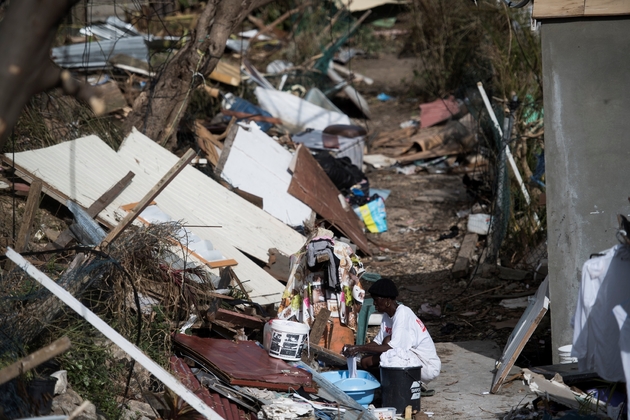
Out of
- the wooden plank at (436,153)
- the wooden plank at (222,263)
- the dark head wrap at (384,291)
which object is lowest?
the wooden plank at (222,263)

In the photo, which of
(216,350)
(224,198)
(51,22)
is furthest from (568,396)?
(224,198)

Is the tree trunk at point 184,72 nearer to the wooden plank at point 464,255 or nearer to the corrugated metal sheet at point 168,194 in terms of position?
the corrugated metal sheet at point 168,194

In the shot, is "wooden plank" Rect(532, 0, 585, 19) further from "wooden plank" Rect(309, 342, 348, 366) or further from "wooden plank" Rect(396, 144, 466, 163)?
"wooden plank" Rect(396, 144, 466, 163)

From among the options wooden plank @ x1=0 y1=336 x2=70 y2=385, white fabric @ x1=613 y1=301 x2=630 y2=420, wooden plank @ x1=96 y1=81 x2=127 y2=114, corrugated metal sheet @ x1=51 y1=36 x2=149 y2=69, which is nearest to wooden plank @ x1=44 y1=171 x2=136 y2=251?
wooden plank @ x1=0 y1=336 x2=70 y2=385

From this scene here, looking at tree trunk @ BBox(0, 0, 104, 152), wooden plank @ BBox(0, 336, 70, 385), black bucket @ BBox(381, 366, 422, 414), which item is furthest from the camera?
black bucket @ BBox(381, 366, 422, 414)

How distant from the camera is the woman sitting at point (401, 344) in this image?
5.41 meters

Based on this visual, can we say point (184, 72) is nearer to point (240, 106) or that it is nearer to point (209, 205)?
point (209, 205)

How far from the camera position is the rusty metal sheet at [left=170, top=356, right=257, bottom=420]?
193 inches

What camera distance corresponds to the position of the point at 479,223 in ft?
31.9

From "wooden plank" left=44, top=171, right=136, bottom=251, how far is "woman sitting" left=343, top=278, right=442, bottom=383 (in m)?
2.61

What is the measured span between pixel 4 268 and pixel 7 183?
6.54 feet

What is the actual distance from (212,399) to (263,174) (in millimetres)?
4906

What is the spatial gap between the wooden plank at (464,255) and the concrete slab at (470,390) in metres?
1.97

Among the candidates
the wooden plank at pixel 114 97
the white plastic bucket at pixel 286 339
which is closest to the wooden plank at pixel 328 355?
the white plastic bucket at pixel 286 339
